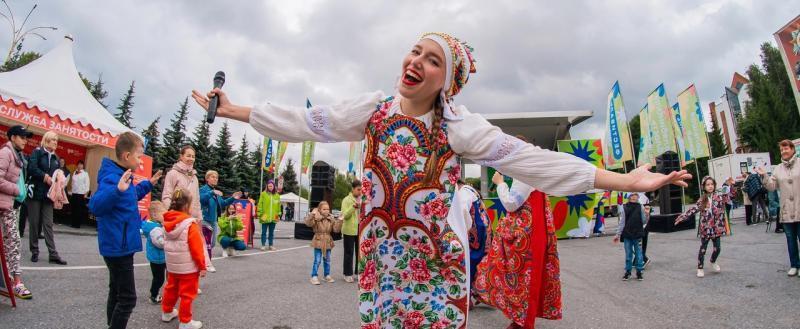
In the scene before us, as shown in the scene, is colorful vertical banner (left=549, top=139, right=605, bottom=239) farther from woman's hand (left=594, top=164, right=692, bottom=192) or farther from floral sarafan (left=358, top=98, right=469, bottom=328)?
floral sarafan (left=358, top=98, right=469, bottom=328)

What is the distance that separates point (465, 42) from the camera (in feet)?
6.59

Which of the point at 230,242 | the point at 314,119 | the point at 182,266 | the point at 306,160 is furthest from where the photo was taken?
the point at 306,160

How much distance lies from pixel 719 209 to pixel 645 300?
306 centimetres

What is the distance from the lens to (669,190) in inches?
620

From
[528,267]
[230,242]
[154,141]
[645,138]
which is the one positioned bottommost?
[528,267]

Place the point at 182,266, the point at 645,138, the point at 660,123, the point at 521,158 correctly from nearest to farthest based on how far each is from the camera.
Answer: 1. the point at 521,158
2. the point at 182,266
3. the point at 660,123
4. the point at 645,138

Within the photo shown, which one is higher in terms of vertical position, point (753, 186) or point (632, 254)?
point (753, 186)

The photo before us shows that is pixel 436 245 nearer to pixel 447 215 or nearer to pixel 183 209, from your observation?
pixel 447 215

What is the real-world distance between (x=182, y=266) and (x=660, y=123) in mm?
16710

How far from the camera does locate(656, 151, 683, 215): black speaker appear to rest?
14734mm

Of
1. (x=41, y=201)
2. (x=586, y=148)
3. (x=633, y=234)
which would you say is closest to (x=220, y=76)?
(x=41, y=201)

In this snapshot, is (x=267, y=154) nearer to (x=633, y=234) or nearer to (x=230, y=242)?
(x=230, y=242)

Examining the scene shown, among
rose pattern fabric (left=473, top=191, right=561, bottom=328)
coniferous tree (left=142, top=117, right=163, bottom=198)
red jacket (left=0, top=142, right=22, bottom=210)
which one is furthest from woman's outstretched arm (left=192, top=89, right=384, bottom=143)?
coniferous tree (left=142, top=117, right=163, bottom=198)

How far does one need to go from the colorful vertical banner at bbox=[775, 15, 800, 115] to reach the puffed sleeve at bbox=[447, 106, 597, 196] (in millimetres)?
8834
